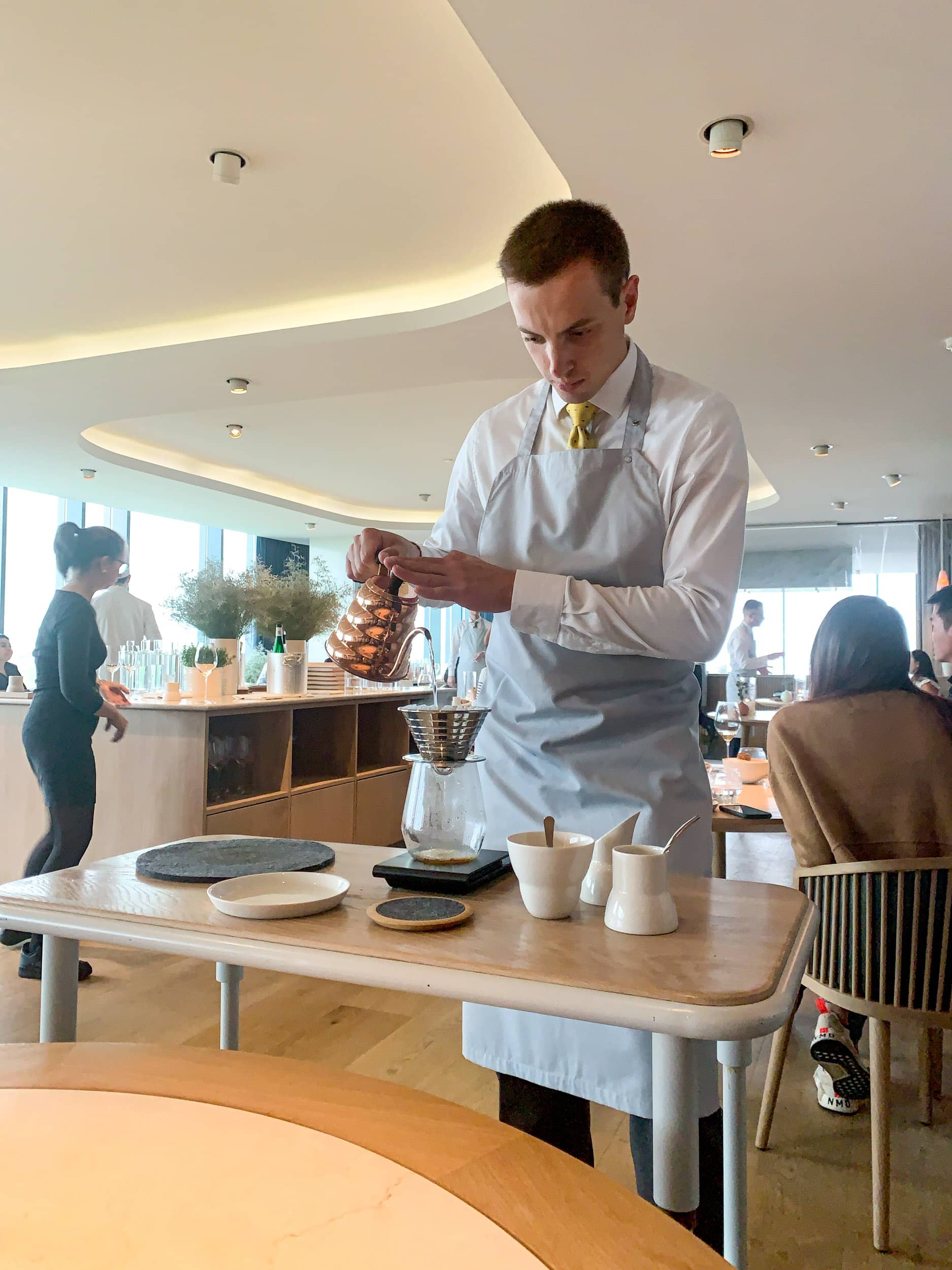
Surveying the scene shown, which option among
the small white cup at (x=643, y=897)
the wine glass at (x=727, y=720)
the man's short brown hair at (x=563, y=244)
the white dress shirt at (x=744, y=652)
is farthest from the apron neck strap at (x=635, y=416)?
the white dress shirt at (x=744, y=652)

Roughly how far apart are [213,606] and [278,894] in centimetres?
335

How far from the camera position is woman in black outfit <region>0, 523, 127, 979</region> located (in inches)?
130

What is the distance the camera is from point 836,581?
12.1 meters

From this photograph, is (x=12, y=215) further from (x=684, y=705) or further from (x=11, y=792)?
(x=684, y=705)

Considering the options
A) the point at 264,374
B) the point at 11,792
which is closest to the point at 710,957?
the point at 11,792

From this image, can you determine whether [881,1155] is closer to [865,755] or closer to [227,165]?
[865,755]

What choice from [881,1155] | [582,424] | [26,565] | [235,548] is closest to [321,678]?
[881,1155]

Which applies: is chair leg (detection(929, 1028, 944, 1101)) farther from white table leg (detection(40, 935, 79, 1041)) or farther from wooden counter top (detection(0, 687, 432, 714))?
wooden counter top (detection(0, 687, 432, 714))

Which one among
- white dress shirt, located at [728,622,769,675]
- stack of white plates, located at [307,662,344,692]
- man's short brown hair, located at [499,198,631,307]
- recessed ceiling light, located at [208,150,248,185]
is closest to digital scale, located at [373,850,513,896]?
man's short brown hair, located at [499,198,631,307]

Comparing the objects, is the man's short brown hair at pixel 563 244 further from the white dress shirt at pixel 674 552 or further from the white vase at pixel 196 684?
the white vase at pixel 196 684

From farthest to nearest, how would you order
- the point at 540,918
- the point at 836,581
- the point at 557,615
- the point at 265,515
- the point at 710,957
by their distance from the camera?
1. the point at 836,581
2. the point at 265,515
3. the point at 557,615
4. the point at 540,918
5. the point at 710,957

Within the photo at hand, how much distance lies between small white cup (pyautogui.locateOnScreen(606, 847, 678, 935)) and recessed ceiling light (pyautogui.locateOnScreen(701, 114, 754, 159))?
248 centimetres

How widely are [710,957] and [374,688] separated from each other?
4521 millimetres

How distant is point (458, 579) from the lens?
1161mm
